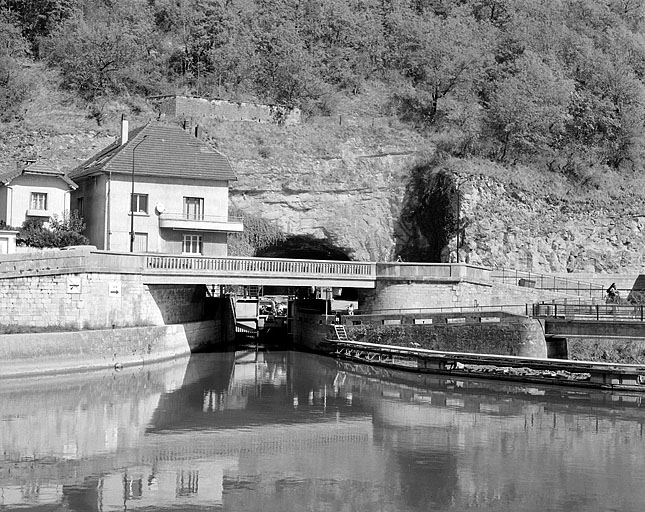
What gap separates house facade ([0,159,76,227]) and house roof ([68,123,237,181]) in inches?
63.1

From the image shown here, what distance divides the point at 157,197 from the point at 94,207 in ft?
12.8

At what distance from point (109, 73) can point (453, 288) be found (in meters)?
32.7

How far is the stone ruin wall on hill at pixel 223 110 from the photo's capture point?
6341cm

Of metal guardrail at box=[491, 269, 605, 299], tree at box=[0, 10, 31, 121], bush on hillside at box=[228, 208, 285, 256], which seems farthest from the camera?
tree at box=[0, 10, 31, 121]

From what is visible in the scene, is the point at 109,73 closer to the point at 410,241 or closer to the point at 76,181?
the point at 76,181

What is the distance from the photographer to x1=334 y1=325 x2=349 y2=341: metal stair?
46219mm

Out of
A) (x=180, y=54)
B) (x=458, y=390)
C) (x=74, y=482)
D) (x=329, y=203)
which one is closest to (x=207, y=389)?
(x=458, y=390)

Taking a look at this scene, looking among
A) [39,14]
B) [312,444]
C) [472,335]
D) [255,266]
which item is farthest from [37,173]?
[39,14]

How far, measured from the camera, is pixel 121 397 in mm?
33594

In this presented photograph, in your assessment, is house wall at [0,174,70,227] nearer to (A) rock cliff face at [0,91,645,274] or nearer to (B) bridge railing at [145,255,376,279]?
(A) rock cliff face at [0,91,645,274]

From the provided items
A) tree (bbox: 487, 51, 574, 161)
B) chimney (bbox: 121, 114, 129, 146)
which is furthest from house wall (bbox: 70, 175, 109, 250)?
tree (bbox: 487, 51, 574, 161)

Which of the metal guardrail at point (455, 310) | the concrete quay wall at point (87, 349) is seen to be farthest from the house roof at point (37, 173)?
the metal guardrail at point (455, 310)

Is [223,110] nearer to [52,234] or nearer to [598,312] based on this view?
[52,234]

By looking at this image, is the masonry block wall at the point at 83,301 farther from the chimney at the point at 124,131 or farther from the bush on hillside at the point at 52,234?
the chimney at the point at 124,131
